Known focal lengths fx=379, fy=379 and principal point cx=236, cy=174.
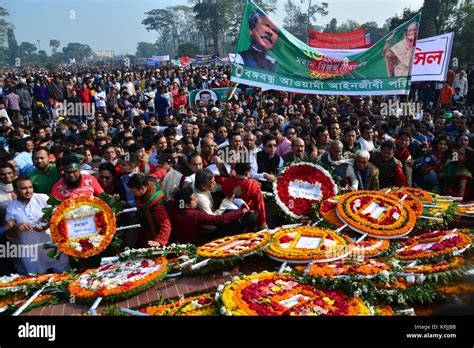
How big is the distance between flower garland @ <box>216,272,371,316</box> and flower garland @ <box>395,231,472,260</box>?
96 cm

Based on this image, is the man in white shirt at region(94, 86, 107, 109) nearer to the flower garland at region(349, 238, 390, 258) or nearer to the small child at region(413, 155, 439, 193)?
the small child at region(413, 155, 439, 193)

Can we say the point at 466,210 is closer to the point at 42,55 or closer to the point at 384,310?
the point at 384,310

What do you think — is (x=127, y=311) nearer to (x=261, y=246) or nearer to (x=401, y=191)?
(x=261, y=246)

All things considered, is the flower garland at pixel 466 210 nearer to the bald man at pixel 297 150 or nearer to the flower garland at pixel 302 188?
the flower garland at pixel 302 188

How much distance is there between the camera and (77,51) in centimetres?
9306

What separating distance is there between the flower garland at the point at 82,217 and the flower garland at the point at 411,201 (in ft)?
12.1

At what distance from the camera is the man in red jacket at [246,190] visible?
4805mm

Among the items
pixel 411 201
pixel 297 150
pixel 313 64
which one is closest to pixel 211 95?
pixel 313 64

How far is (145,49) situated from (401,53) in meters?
119

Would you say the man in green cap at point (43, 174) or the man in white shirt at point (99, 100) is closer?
the man in green cap at point (43, 174)

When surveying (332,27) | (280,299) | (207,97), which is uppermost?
(332,27)

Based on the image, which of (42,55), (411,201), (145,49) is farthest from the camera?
(145,49)

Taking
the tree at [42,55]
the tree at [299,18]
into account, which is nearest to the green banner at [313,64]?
the tree at [299,18]
